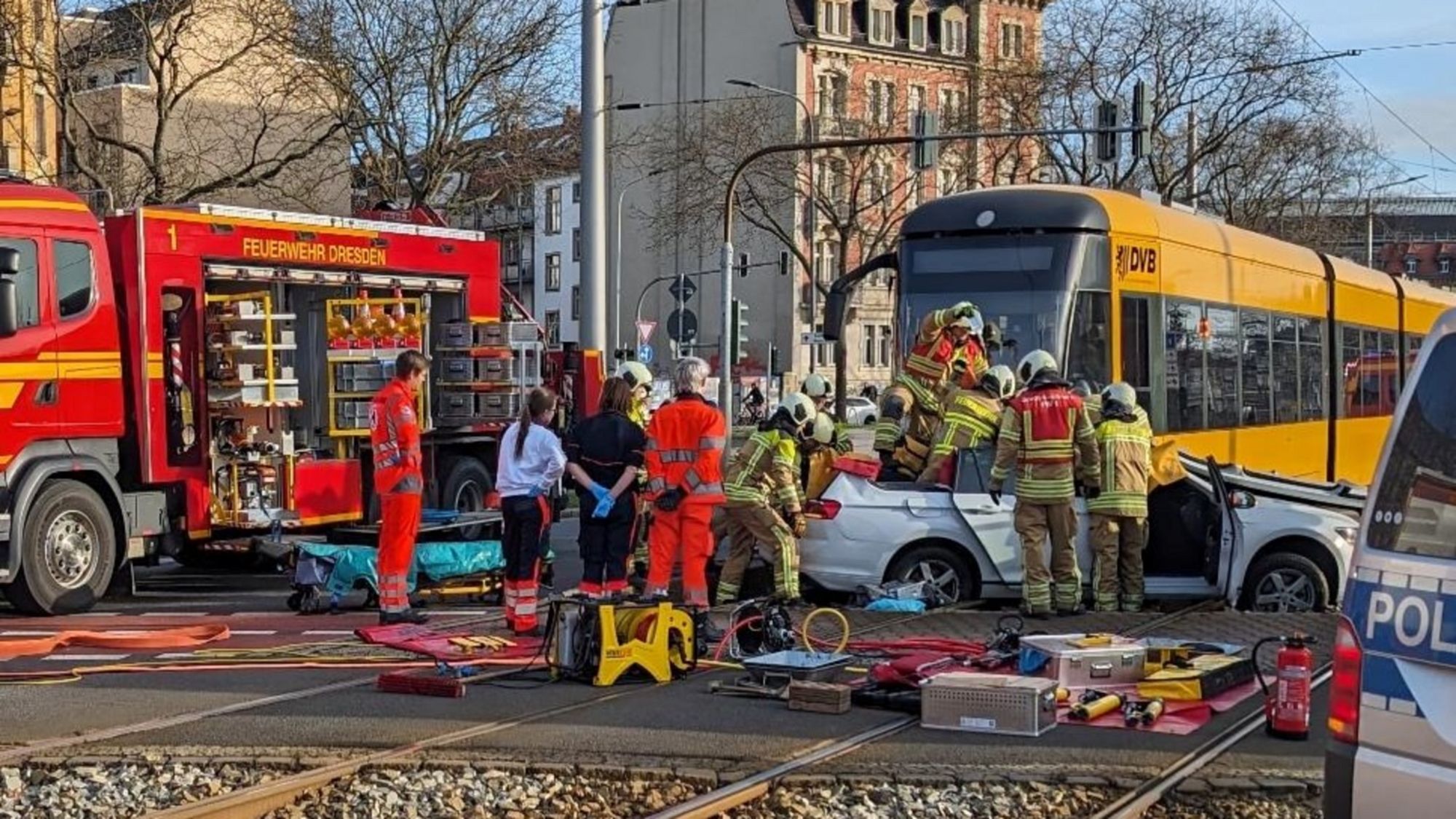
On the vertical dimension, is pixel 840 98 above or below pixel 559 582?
above

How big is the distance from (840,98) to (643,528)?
38.5 m

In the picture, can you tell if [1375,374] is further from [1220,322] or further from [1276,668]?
[1276,668]

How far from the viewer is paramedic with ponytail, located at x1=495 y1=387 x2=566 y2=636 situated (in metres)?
11.6

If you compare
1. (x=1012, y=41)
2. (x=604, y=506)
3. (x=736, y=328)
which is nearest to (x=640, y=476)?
(x=604, y=506)

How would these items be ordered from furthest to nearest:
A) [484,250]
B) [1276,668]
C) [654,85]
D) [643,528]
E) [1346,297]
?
[654,85], [1346,297], [484,250], [643,528], [1276,668]

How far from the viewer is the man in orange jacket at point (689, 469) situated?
38.4 feet

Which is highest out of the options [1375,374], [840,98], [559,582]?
[840,98]

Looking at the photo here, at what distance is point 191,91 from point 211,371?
1458cm

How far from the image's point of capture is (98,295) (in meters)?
13.5

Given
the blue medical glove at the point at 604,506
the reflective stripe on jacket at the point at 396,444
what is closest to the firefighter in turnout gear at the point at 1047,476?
the blue medical glove at the point at 604,506

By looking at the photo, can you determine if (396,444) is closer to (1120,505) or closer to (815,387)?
(815,387)

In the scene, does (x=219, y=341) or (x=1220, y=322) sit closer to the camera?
(x=219, y=341)

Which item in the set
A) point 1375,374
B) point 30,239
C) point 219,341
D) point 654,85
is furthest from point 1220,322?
point 654,85

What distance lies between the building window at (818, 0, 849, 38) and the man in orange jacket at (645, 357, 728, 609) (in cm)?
5880
